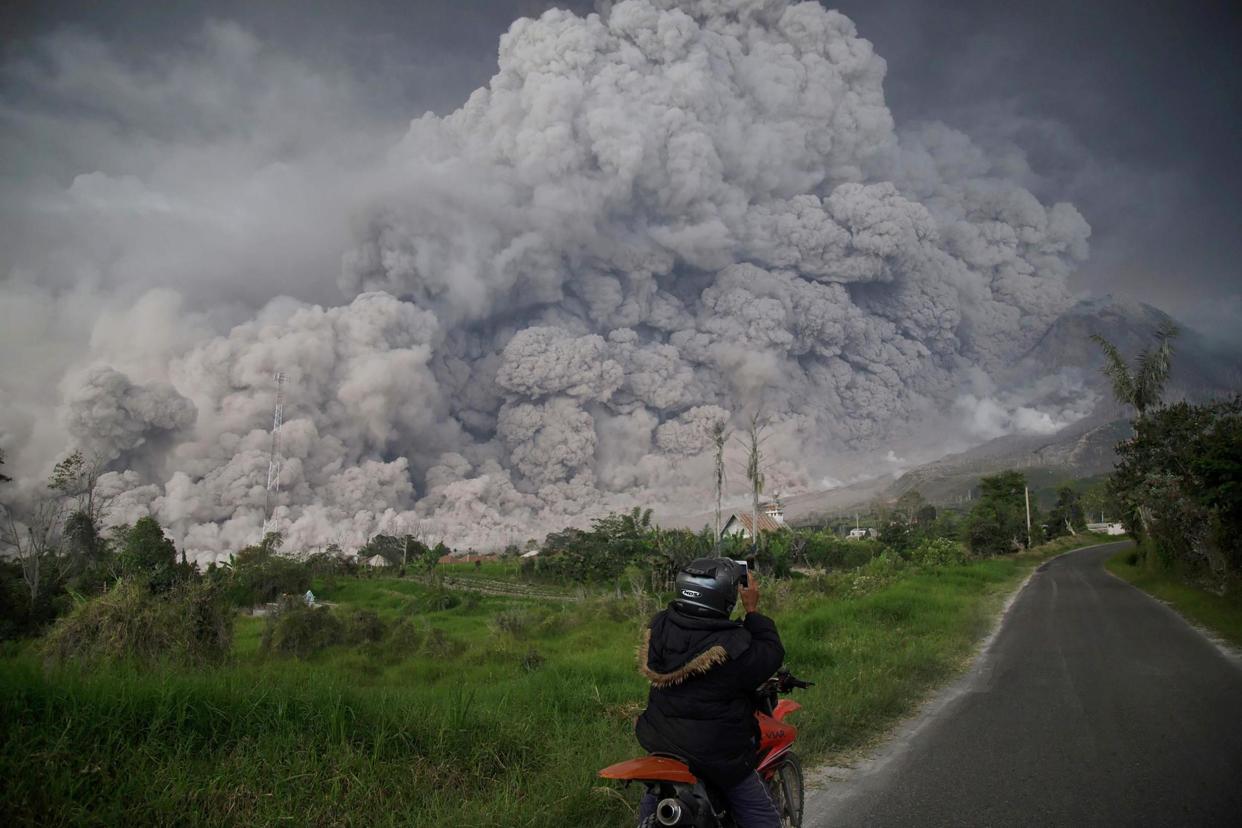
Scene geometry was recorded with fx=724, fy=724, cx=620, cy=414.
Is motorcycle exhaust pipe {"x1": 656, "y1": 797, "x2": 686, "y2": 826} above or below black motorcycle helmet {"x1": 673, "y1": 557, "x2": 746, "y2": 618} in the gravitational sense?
below

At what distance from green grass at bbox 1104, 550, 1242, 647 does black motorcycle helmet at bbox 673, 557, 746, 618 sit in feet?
36.5

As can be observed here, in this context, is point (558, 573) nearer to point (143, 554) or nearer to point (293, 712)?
point (143, 554)

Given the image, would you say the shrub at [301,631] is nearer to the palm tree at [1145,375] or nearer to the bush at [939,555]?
the bush at [939,555]

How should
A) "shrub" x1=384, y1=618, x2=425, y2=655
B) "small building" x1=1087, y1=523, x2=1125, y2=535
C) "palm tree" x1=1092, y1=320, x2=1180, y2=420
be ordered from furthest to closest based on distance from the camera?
"small building" x1=1087, y1=523, x2=1125, y2=535 → "palm tree" x1=1092, y1=320, x2=1180, y2=420 → "shrub" x1=384, y1=618, x2=425, y2=655

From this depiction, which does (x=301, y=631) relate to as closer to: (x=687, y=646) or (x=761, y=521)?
(x=687, y=646)

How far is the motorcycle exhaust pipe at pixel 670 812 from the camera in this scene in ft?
9.03

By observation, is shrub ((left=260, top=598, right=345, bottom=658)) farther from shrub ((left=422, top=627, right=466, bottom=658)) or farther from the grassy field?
the grassy field

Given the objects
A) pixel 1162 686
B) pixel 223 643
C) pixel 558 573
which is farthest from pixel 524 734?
pixel 558 573

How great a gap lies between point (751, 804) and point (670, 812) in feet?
1.54

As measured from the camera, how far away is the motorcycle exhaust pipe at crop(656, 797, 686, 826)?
9.03ft

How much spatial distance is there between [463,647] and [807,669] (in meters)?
13.5

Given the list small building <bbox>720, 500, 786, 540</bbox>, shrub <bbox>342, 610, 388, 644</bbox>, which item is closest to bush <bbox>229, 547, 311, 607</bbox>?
shrub <bbox>342, 610, 388, 644</bbox>

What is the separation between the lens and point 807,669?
28.7 feet

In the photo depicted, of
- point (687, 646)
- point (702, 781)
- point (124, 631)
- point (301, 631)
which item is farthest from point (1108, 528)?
point (687, 646)
